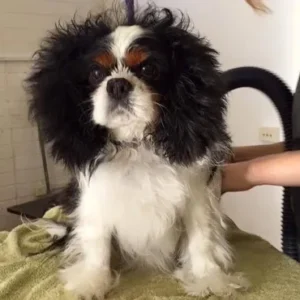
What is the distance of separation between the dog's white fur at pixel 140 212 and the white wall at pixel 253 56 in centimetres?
116

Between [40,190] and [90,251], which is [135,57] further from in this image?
[40,190]

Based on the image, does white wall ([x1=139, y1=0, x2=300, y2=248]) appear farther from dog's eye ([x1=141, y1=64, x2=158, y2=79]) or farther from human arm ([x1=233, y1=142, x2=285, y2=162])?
dog's eye ([x1=141, y1=64, x2=158, y2=79])

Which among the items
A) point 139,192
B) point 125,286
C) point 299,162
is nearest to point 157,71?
point 139,192

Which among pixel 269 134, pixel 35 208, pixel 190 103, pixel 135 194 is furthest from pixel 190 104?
pixel 35 208

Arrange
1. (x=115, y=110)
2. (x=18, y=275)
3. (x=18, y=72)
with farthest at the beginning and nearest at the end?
(x=18, y=72) → (x=18, y=275) → (x=115, y=110)

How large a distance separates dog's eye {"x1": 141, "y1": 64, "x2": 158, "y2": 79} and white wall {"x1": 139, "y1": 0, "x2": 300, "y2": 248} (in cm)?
121

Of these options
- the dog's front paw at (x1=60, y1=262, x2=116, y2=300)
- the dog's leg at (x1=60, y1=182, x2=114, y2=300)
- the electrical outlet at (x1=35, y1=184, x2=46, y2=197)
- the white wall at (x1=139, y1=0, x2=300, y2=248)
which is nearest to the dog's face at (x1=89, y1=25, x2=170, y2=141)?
the dog's leg at (x1=60, y1=182, x2=114, y2=300)

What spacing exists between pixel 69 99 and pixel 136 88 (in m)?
0.15

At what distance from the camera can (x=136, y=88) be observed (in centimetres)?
106

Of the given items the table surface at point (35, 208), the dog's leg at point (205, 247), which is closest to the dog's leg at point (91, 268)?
the dog's leg at point (205, 247)

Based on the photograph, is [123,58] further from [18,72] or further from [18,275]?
[18,72]

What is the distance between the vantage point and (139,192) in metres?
1.14

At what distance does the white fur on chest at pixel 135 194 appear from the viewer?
113 centimetres

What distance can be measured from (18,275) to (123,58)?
0.53 metres
